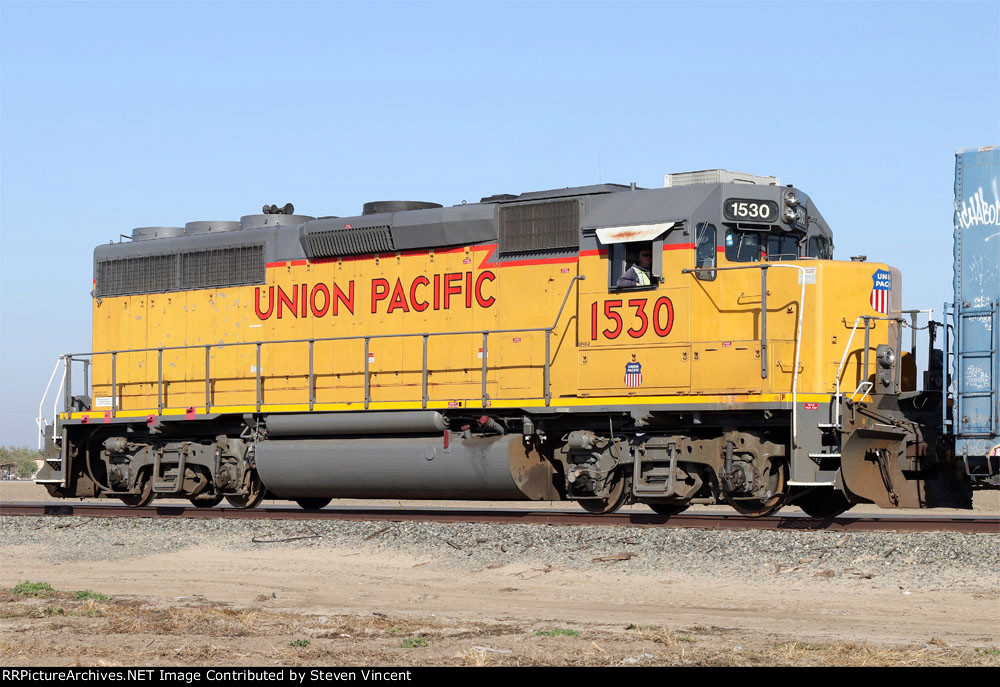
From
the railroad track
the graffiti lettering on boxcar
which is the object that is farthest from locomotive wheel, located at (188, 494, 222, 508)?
the graffiti lettering on boxcar

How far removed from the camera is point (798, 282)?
13703 millimetres

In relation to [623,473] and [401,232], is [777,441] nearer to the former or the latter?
[623,473]

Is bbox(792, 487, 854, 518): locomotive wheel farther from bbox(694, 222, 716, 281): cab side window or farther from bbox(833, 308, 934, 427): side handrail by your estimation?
bbox(694, 222, 716, 281): cab side window

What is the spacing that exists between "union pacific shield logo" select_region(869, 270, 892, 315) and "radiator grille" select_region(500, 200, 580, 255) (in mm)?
3451

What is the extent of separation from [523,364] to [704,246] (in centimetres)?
270

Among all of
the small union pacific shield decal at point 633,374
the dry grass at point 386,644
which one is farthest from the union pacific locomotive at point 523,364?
the dry grass at point 386,644

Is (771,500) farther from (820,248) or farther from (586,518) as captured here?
(820,248)

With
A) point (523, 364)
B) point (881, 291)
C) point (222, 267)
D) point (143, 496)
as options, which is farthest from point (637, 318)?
point (143, 496)

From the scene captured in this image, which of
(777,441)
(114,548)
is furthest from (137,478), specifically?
(777,441)

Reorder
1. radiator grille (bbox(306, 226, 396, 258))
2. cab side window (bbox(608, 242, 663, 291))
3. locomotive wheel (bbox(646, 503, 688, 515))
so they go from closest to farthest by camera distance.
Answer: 1. cab side window (bbox(608, 242, 663, 291))
2. locomotive wheel (bbox(646, 503, 688, 515))
3. radiator grille (bbox(306, 226, 396, 258))

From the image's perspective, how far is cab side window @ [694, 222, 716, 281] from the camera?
1410cm

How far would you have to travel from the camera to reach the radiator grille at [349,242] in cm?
1652

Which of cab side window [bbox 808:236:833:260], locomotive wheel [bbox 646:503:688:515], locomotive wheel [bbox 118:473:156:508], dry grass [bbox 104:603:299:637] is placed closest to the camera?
dry grass [bbox 104:603:299:637]
